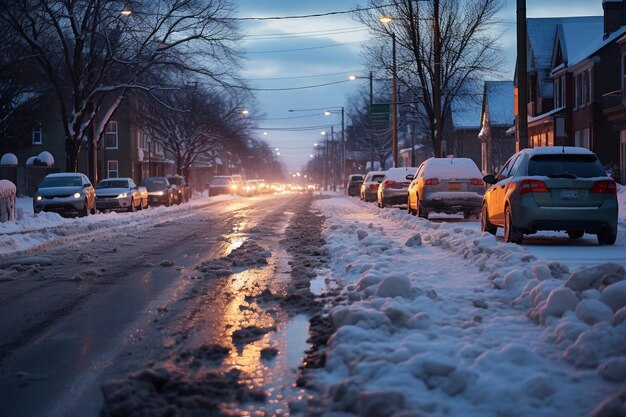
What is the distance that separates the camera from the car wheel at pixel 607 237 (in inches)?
534

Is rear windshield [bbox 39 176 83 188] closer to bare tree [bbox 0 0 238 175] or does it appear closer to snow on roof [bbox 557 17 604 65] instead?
bare tree [bbox 0 0 238 175]

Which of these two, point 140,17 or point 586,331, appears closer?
point 586,331

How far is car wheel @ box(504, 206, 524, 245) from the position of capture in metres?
13.7

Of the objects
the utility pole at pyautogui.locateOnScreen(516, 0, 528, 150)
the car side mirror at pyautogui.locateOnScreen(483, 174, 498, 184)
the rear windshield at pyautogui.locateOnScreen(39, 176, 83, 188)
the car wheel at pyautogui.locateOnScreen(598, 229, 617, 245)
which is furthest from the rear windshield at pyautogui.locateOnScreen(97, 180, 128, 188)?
the car wheel at pyautogui.locateOnScreen(598, 229, 617, 245)

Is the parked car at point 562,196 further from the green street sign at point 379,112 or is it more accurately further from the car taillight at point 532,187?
the green street sign at point 379,112

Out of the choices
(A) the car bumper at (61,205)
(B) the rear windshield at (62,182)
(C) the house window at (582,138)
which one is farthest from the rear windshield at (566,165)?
(C) the house window at (582,138)

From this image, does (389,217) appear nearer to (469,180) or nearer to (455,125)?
(469,180)

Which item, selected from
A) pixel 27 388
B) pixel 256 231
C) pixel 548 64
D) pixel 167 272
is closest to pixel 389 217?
pixel 256 231

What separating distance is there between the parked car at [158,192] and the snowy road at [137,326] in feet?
91.9

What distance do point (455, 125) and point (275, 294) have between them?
59357 millimetres

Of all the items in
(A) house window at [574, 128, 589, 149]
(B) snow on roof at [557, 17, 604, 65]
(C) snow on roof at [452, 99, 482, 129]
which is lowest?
(A) house window at [574, 128, 589, 149]

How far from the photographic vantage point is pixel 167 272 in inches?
469

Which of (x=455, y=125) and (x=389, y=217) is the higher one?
(x=455, y=125)

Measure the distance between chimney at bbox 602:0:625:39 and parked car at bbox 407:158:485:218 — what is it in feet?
60.3
